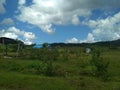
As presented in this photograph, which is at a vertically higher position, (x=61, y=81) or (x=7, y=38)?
(x=7, y=38)

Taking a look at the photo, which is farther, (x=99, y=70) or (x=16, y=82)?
(x=99, y=70)

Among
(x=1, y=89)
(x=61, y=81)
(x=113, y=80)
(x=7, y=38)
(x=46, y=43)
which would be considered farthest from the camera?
(x=46, y=43)

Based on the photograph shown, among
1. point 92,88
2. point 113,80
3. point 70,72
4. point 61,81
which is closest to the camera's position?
point 92,88

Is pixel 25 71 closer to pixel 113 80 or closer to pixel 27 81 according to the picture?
pixel 27 81

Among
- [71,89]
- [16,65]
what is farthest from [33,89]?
[16,65]

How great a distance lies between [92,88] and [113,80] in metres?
5.30

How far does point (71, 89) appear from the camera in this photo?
25203mm

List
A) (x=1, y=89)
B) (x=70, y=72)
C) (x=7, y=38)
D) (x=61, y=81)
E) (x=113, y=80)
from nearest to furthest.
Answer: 1. (x=1, y=89)
2. (x=61, y=81)
3. (x=113, y=80)
4. (x=70, y=72)
5. (x=7, y=38)

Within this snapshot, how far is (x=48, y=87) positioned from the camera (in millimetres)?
25734

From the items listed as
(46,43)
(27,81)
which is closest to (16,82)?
(27,81)

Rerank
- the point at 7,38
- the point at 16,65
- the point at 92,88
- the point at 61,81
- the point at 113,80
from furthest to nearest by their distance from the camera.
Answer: the point at 7,38
the point at 16,65
the point at 113,80
the point at 61,81
the point at 92,88

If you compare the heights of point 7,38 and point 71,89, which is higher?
point 7,38

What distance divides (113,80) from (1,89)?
1189 centimetres

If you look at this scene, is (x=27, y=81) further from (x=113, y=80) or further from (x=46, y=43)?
(x=46, y=43)
